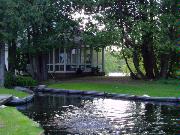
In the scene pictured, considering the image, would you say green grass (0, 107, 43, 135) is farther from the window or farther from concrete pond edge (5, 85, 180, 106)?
the window

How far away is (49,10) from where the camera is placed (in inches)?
1273

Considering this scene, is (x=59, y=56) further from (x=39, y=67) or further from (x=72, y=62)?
(x=39, y=67)

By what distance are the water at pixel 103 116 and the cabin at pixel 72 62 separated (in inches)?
670

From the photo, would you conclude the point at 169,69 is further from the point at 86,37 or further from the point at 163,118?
the point at 163,118

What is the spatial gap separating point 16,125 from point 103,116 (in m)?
4.71

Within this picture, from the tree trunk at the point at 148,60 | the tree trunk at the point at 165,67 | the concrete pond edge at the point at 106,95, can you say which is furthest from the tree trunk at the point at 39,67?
the tree trunk at the point at 165,67

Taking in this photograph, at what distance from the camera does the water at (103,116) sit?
1293cm

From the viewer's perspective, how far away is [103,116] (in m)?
16.0

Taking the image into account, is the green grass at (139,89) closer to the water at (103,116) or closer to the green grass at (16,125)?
the water at (103,116)

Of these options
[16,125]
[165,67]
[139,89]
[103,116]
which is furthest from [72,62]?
[16,125]

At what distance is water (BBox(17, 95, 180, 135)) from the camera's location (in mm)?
12930

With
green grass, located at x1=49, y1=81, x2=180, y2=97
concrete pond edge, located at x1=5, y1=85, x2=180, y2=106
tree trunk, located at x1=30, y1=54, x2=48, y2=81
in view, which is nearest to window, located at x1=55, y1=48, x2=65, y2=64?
tree trunk, located at x1=30, y1=54, x2=48, y2=81

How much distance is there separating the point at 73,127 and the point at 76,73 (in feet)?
87.8

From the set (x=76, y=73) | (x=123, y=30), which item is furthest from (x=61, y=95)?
(x=76, y=73)
